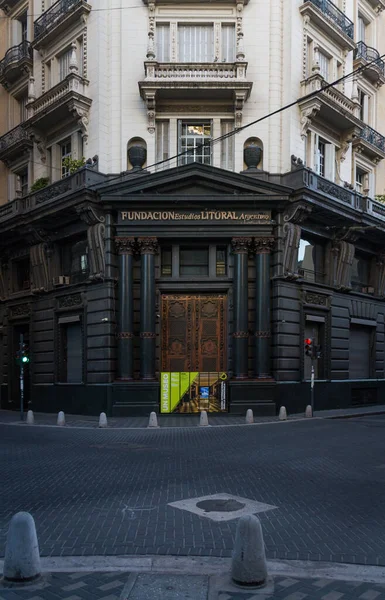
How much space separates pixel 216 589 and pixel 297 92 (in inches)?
875

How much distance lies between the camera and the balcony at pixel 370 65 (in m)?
28.4

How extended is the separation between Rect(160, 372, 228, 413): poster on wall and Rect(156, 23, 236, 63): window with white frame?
1299cm

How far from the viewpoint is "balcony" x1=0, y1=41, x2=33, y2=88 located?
91.1 ft

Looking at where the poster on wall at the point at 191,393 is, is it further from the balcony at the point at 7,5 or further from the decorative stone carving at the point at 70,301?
the balcony at the point at 7,5

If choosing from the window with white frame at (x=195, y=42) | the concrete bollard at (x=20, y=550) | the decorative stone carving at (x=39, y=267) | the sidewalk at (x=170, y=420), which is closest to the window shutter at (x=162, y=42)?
the window with white frame at (x=195, y=42)

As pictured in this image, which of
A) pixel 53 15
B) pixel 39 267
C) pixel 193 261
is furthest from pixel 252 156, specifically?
pixel 53 15

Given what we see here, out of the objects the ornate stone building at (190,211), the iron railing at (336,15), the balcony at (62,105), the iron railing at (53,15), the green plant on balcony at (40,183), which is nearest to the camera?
the ornate stone building at (190,211)

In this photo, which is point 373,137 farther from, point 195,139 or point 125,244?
point 125,244

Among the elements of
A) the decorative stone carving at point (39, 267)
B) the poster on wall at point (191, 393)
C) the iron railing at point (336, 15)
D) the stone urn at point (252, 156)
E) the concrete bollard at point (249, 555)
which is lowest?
the poster on wall at point (191, 393)

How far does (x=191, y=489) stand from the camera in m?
9.25

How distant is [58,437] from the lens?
16625mm

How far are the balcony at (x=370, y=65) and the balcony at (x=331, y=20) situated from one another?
4.57 feet

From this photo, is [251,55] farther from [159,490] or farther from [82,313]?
[159,490]

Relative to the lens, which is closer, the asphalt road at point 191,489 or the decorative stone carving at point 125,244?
the asphalt road at point 191,489
